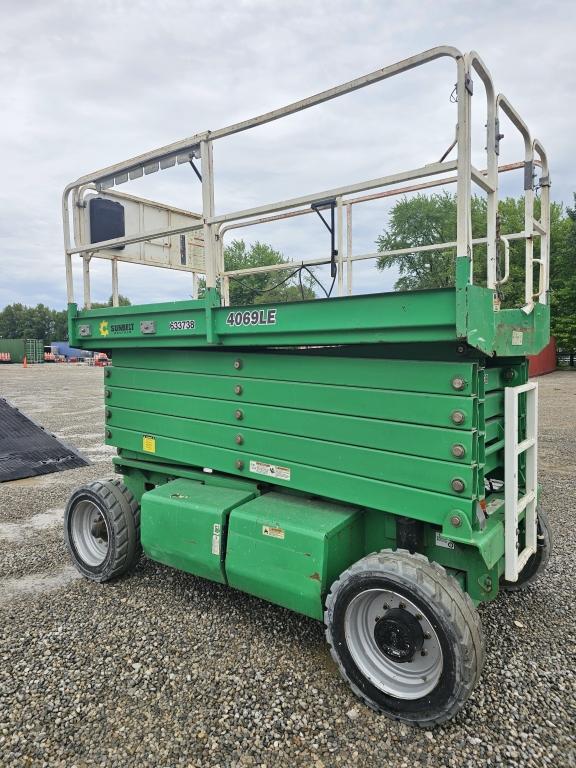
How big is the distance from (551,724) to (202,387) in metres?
2.94

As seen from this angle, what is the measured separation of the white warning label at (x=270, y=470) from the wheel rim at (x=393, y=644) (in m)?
0.95

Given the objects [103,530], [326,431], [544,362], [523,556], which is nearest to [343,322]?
[326,431]

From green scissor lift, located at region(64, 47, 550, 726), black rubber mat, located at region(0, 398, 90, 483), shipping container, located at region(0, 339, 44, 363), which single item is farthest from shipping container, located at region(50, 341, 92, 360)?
green scissor lift, located at region(64, 47, 550, 726)

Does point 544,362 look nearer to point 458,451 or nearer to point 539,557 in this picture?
point 539,557

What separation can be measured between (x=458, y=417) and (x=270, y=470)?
1397 millimetres

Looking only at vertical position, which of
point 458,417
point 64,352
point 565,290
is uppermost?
point 565,290

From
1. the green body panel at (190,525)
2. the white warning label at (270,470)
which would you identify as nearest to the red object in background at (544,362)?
the white warning label at (270,470)

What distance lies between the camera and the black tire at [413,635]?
2539 millimetres

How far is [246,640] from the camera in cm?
335

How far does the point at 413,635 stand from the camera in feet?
8.89

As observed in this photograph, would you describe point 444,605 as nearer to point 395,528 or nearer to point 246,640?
point 395,528

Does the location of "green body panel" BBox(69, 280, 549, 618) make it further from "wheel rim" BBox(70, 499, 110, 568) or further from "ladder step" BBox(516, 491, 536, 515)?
"wheel rim" BBox(70, 499, 110, 568)

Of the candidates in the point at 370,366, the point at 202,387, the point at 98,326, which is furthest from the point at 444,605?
the point at 98,326

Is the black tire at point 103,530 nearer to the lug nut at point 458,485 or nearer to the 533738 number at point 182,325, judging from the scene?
the 533738 number at point 182,325
